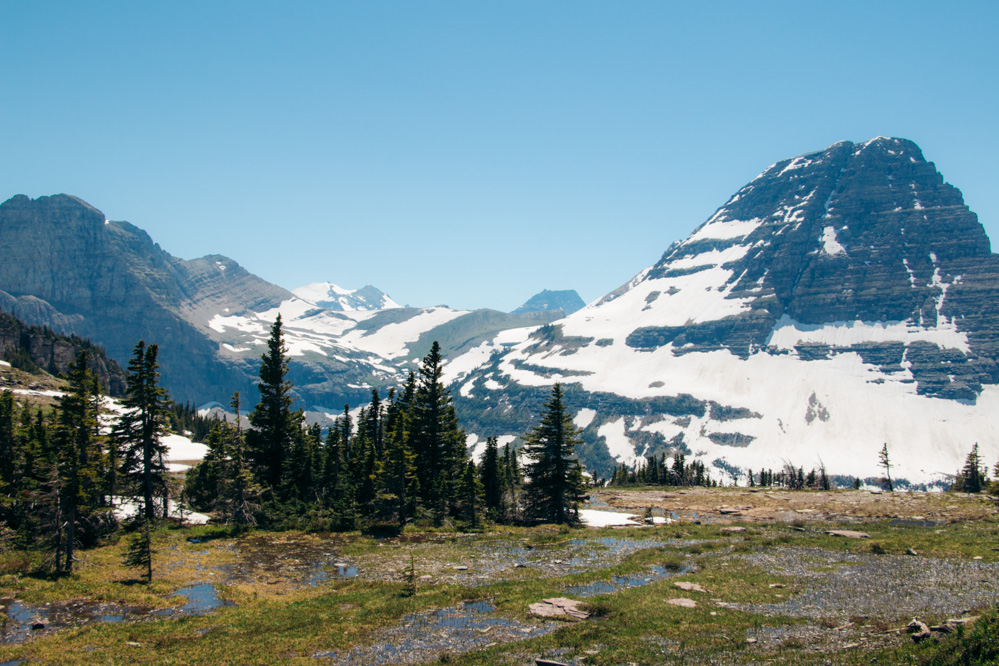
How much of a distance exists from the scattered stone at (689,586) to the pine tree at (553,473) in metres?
29.5

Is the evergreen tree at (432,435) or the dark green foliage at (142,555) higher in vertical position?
the evergreen tree at (432,435)

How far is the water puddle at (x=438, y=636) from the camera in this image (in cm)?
1944

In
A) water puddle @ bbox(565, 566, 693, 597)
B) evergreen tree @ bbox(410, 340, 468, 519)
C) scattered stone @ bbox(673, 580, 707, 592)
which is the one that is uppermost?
evergreen tree @ bbox(410, 340, 468, 519)

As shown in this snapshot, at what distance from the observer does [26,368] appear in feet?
564

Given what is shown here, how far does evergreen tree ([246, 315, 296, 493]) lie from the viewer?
5878 cm

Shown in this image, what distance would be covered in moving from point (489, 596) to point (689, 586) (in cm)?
927

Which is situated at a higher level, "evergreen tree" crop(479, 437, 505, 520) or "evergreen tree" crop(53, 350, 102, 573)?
"evergreen tree" crop(53, 350, 102, 573)

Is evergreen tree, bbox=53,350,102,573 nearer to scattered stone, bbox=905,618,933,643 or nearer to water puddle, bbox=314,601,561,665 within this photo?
water puddle, bbox=314,601,561,665

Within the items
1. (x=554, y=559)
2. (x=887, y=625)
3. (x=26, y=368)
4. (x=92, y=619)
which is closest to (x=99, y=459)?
(x=92, y=619)

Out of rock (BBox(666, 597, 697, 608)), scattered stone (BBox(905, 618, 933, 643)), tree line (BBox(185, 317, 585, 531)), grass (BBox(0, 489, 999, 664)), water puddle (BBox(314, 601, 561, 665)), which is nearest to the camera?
scattered stone (BBox(905, 618, 933, 643))

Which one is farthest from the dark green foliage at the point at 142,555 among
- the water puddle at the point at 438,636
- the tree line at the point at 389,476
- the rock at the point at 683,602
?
the rock at the point at 683,602

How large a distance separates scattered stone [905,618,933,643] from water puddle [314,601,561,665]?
11439 millimetres

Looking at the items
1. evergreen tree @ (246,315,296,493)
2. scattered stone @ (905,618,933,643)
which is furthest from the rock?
evergreen tree @ (246,315,296,493)

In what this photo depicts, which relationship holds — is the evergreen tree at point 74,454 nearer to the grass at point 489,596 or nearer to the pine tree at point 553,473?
the grass at point 489,596
